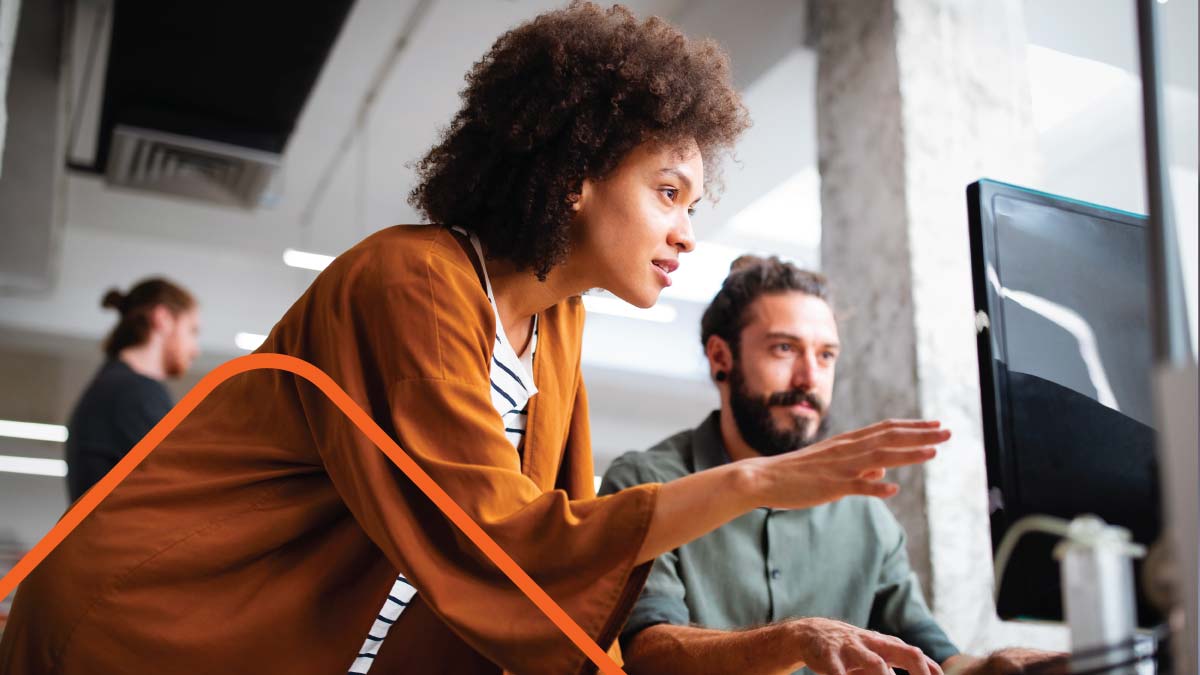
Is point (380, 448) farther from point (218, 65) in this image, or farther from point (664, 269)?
point (218, 65)

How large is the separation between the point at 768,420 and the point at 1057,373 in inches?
39.1

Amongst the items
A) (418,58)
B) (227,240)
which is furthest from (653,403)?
(418,58)

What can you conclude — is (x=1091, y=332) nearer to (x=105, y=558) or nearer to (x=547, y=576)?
(x=547, y=576)

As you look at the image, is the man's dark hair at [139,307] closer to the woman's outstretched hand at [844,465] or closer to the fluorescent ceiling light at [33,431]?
the woman's outstretched hand at [844,465]

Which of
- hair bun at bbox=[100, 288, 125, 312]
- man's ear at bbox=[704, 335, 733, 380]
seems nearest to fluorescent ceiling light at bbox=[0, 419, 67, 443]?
hair bun at bbox=[100, 288, 125, 312]

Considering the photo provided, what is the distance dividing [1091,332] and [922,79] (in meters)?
2.06

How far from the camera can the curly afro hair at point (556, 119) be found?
124cm

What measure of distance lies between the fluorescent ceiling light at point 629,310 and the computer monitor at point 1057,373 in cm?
608

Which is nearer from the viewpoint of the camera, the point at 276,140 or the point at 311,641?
the point at 311,641

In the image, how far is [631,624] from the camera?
1434mm

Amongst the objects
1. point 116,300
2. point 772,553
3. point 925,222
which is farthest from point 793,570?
point 116,300

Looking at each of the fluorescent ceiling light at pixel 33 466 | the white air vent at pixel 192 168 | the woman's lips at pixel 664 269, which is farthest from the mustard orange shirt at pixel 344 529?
the fluorescent ceiling light at pixel 33 466

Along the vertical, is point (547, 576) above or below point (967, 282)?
below

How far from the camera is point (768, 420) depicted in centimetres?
188
